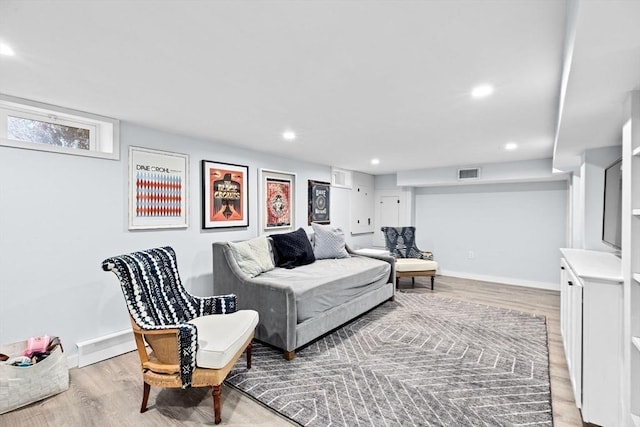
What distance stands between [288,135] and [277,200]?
133 cm

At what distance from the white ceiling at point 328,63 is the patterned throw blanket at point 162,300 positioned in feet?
3.97

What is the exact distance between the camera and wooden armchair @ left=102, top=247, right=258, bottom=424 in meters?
1.88

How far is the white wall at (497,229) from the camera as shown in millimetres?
5000

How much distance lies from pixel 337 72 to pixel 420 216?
497 cm

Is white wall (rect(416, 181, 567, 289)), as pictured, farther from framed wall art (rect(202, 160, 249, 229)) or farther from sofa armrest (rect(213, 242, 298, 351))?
sofa armrest (rect(213, 242, 298, 351))

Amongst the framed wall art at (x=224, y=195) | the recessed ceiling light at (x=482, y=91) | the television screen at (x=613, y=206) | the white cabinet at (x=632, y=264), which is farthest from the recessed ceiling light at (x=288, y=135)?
the television screen at (x=613, y=206)

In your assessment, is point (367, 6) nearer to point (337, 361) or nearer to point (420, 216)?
point (337, 361)

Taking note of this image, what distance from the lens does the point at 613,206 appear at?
2301mm

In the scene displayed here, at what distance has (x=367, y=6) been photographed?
4.14 feet

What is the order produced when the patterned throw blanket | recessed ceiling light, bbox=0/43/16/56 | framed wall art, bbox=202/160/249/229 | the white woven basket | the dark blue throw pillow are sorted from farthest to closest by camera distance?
the dark blue throw pillow → framed wall art, bbox=202/160/249/229 → the white woven basket → the patterned throw blanket → recessed ceiling light, bbox=0/43/16/56

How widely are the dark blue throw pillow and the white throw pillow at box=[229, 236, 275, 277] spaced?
6.0 inches

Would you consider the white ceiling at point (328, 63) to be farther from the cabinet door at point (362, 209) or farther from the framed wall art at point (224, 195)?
the cabinet door at point (362, 209)

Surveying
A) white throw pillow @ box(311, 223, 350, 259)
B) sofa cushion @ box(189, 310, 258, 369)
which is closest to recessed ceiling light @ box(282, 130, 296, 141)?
white throw pillow @ box(311, 223, 350, 259)

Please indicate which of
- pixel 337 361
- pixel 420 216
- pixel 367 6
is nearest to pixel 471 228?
pixel 420 216
